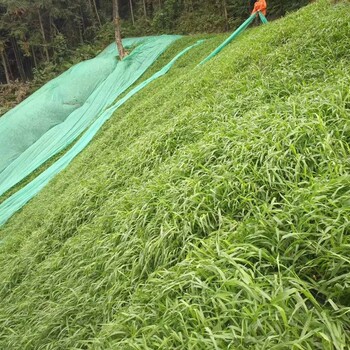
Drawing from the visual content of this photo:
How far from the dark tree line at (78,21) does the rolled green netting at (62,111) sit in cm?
358

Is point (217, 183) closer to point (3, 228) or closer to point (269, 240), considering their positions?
point (269, 240)

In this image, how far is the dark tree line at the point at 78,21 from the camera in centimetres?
1398

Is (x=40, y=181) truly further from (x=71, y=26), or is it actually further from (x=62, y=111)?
(x=71, y=26)

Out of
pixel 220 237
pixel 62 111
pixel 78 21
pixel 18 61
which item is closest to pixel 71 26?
pixel 78 21

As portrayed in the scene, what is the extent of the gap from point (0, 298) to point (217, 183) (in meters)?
2.33

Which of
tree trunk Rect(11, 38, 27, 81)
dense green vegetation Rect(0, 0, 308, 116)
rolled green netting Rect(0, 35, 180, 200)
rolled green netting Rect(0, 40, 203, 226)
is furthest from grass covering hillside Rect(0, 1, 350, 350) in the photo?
tree trunk Rect(11, 38, 27, 81)

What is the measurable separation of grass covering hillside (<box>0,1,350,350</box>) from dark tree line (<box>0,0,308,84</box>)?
9.99 metres

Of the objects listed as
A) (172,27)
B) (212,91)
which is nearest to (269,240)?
(212,91)

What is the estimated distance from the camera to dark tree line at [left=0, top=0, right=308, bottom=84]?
45.9 ft

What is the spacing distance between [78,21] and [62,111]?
10905mm

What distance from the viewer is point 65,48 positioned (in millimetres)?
17219

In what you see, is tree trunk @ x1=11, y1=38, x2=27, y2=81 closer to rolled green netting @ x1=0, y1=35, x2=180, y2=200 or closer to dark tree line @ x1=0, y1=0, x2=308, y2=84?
dark tree line @ x1=0, y1=0, x2=308, y2=84

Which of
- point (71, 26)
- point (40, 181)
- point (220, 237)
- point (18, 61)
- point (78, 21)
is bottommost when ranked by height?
point (40, 181)

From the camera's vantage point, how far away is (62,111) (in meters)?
10.3
